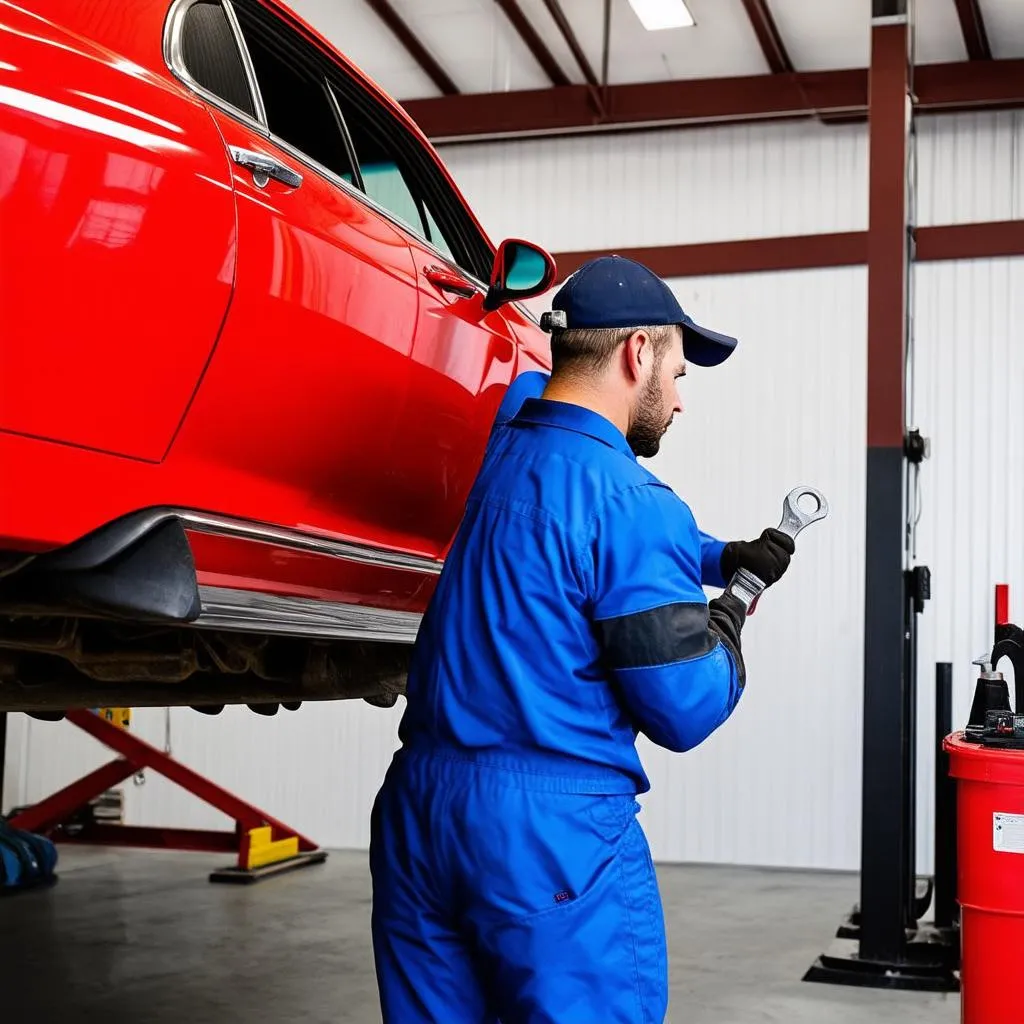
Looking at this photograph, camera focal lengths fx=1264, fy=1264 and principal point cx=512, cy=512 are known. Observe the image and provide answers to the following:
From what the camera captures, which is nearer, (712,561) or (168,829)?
(712,561)

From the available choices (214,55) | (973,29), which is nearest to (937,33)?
(973,29)

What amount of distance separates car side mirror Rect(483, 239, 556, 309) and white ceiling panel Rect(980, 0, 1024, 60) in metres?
5.78

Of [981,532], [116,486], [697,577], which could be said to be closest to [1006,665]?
[981,532]

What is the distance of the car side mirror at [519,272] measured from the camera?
9.66 feet

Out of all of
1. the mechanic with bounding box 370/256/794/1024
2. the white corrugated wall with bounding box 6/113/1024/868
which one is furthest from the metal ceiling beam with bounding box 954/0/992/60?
the mechanic with bounding box 370/256/794/1024

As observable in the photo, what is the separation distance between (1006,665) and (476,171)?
16.7 ft

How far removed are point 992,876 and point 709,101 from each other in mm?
6211

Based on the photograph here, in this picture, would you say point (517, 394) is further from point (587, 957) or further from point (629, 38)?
point (629, 38)

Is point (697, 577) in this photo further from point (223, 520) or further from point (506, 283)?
point (506, 283)

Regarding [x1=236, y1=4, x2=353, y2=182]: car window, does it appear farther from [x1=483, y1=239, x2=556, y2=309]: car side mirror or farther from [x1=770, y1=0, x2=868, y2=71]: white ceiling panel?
[x1=770, y1=0, x2=868, y2=71]: white ceiling panel

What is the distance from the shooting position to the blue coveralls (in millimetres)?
1898

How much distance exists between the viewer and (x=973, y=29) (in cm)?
781

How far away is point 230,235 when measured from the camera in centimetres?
210

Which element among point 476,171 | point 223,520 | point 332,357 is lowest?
point 223,520
